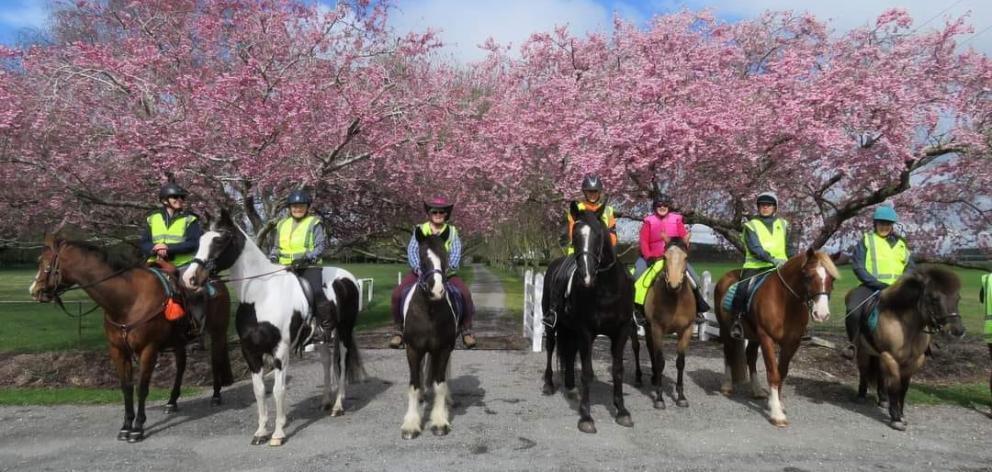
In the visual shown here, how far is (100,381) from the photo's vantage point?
9320 millimetres

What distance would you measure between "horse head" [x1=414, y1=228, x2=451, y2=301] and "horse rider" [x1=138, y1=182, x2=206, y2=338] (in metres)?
2.86

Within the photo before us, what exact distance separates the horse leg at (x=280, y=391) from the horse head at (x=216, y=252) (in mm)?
1020

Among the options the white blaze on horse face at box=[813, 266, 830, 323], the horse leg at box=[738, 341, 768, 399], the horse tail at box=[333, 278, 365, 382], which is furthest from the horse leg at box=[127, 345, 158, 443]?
the horse leg at box=[738, 341, 768, 399]

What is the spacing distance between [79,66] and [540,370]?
28.8 feet

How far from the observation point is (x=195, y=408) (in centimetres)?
721

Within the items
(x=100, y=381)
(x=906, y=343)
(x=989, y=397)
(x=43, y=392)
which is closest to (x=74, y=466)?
(x=43, y=392)

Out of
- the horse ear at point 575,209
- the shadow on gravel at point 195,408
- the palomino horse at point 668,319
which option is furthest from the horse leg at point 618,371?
the shadow on gravel at point 195,408

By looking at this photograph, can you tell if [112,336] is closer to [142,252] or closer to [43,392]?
[142,252]

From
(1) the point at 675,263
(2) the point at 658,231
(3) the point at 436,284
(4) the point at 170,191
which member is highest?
(4) the point at 170,191

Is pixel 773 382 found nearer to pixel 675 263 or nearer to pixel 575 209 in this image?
pixel 675 263

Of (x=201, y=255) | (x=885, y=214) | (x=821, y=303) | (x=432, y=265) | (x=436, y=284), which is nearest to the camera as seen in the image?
(x=201, y=255)

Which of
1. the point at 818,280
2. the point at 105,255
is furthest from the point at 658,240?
the point at 105,255

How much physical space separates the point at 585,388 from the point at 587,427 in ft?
1.35

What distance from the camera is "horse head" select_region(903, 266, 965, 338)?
20.0 ft
